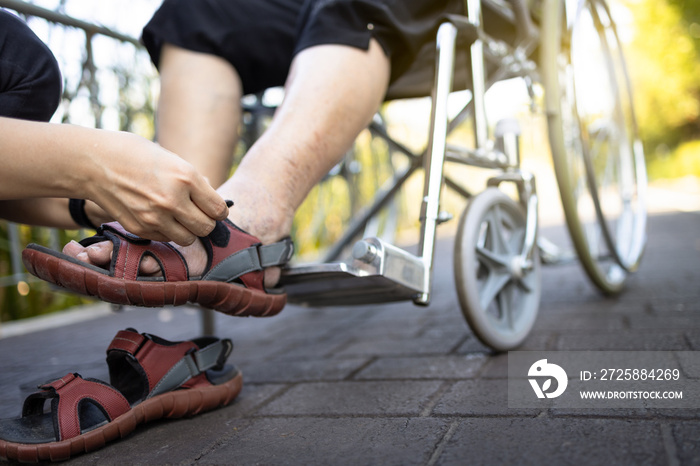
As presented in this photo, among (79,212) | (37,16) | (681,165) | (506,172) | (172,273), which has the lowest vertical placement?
(172,273)

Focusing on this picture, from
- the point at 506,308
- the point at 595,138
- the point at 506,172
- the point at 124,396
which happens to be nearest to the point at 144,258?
the point at 124,396

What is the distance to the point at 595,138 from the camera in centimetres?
207

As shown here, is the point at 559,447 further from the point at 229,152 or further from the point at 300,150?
the point at 229,152

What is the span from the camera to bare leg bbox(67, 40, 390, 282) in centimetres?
104

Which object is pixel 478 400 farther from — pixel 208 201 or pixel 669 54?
pixel 669 54

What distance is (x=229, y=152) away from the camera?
4.42ft

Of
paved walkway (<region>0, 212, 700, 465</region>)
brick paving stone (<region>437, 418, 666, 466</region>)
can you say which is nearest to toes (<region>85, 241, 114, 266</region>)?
paved walkway (<region>0, 212, 700, 465</region>)

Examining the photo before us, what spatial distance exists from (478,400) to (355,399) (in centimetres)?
21

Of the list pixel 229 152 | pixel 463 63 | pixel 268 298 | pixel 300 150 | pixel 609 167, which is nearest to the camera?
pixel 268 298

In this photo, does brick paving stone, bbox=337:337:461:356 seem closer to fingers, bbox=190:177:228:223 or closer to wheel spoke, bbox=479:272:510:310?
wheel spoke, bbox=479:272:510:310

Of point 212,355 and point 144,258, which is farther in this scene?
point 212,355

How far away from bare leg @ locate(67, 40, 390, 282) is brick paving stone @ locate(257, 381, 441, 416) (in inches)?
11.4

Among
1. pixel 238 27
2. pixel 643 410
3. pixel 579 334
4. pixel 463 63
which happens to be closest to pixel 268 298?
pixel 643 410

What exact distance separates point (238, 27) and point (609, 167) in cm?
142
